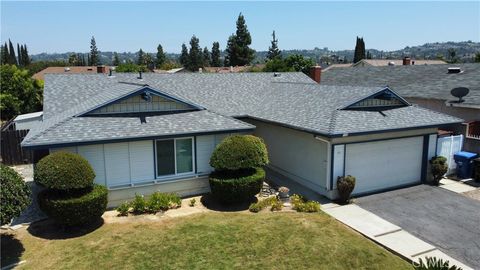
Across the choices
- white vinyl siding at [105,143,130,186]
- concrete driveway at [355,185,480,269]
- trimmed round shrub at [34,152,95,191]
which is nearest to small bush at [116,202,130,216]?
white vinyl siding at [105,143,130,186]

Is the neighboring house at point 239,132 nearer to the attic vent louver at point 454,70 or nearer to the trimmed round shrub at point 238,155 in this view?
the trimmed round shrub at point 238,155

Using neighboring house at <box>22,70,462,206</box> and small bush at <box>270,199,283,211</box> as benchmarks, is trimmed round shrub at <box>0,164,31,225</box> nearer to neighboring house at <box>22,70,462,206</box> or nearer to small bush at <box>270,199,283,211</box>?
neighboring house at <box>22,70,462,206</box>

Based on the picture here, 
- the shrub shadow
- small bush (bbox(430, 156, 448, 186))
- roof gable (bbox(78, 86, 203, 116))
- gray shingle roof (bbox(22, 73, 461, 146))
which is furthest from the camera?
small bush (bbox(430, 156, 448, 186))

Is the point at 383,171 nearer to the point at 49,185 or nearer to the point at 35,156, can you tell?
the point at 49,185

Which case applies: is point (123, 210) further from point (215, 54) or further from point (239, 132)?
point (215, 54)

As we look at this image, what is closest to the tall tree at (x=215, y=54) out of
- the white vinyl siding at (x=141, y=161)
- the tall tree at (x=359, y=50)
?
the tall tree at (x=359, y=50)

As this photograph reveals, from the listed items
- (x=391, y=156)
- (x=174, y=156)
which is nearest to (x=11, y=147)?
(x=174, y=156)

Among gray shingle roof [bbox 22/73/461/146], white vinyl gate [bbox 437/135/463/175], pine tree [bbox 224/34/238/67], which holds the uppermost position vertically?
pine tree [bbox 224/34/238/67]

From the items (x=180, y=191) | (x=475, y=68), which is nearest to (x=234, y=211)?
(x=180, y=191)
